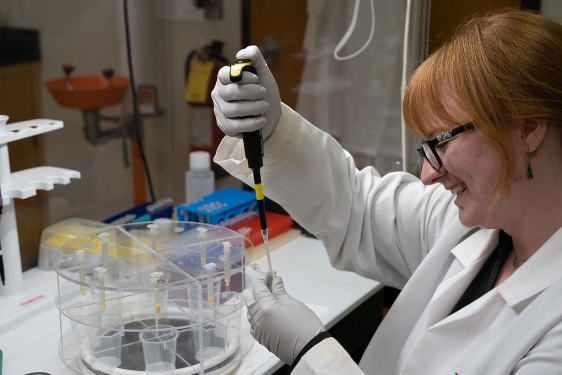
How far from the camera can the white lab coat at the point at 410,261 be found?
1047 mm

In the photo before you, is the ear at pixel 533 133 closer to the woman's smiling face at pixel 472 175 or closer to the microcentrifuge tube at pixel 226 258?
the woman's smiling face at pixel 472 175

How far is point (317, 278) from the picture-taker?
1.58m

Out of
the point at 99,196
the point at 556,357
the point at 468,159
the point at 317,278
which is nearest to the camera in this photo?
the point at 556,357

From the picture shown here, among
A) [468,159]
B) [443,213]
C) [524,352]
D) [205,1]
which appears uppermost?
[205,1]

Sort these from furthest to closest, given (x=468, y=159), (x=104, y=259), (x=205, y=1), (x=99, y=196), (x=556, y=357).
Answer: (x=205, y=1), (x=99, y=196), (x=104, y=259), (x=468, y=159), (x=556, y=357)

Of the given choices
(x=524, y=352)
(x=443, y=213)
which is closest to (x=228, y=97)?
(x=443, y=213)

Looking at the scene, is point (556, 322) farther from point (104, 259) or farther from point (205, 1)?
point (205, 1)

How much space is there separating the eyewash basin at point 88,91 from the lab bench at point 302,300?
55 cm

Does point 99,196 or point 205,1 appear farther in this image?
point 205,1

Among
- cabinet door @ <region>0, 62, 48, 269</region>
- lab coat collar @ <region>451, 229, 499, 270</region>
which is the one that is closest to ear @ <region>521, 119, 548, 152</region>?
lab coat collar @ <region>451, 229, 499, 270</region>

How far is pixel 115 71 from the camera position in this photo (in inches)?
81.6

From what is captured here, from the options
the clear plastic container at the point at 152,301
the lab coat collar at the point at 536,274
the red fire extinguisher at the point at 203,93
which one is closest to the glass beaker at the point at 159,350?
the clear plastic container at the point at 152,301

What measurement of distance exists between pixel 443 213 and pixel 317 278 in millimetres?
388

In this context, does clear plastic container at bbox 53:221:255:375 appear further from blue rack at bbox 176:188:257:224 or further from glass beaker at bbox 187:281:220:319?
blue rack at bbox 176:188:257:224
